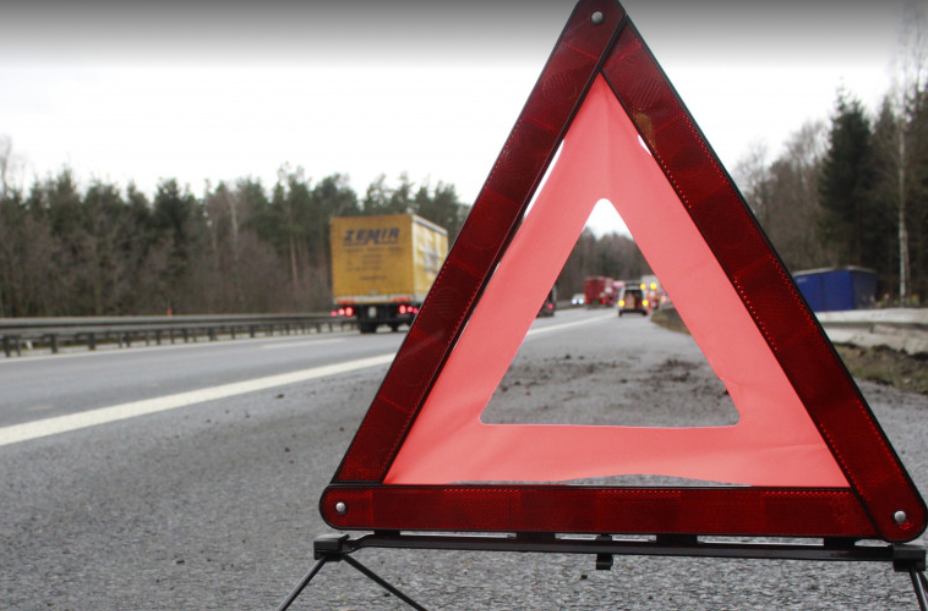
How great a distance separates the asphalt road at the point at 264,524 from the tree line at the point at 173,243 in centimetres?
3218

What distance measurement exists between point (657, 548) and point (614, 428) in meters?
0.39

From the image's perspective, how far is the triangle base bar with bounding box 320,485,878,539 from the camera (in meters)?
1.71

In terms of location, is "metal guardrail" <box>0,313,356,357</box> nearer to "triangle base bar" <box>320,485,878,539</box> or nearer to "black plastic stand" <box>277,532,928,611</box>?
"black plastic stand" <box>277,532,928,611</box>

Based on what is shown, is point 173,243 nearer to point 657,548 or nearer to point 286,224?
point 286,224

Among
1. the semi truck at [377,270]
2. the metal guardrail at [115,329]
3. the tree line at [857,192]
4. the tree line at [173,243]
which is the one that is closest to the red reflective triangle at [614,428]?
the metal guardrail at [115,329]

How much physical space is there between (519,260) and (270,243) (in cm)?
7686

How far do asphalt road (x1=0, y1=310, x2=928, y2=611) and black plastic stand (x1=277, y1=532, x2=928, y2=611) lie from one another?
1.94 ft

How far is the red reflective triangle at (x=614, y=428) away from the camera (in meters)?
1.72

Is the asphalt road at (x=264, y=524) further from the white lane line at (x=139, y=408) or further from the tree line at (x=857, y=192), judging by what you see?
the tree line at (x=857, y=192)

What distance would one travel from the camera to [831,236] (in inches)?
2224

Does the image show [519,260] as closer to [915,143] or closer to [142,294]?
[915,143]

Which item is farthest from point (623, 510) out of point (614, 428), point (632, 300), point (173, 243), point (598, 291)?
point (598, 291)

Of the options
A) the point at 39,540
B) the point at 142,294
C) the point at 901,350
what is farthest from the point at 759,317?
the point at 142,294

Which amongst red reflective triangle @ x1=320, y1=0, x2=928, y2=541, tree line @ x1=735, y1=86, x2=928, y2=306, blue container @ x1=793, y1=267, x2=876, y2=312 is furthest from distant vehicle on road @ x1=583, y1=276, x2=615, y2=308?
red reflective triangle @ x1=320, y1=0, x2=928, y2=541
